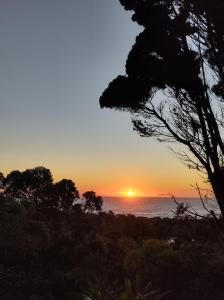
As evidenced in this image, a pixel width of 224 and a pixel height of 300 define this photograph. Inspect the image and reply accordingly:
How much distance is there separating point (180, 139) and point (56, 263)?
46.0ft

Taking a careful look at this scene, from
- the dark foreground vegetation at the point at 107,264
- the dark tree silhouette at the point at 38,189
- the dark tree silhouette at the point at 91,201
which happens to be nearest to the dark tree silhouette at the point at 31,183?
the dark tree silhouette at the point at 38,189

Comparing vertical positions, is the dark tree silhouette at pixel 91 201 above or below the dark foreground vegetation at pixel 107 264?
above

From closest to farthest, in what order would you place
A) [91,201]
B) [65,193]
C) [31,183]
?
[31,183]
[65,193]
[91,201]

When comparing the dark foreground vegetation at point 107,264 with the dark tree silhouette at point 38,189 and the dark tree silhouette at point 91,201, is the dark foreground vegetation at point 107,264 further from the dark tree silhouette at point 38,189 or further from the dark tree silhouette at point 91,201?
the dark tree silhouette at point 91,201

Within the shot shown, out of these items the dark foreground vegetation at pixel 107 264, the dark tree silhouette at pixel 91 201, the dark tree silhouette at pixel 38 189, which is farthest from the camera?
the dark tree silhouette at pixel 91 201

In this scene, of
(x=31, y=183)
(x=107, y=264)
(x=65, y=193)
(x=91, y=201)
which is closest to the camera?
(x=107, y=264)

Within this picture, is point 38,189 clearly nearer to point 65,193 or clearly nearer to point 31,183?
point 31,183

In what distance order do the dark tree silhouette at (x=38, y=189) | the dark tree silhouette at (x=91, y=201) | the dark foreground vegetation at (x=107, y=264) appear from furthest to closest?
1. the dark tree silhouette at (x=91, y=201)
2. the dark tree silhouette at (x=38, y=189)
3. the dark foreground vegetation at (x=107, y=264)

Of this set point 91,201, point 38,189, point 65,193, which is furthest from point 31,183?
point 91,201

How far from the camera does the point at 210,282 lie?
647 inches

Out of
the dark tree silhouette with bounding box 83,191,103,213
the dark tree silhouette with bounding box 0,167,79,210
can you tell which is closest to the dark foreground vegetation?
the dark tree silhouette with bounding box 0,167,79,210

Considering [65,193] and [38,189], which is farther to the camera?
[65,193]

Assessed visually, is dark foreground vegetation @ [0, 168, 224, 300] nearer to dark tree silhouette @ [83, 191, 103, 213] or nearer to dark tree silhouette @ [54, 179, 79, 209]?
dark tree silhouette @ [54, 179, 79, 209]

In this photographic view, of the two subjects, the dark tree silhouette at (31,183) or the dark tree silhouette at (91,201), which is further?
the dark tree silhouette at (91,201)
